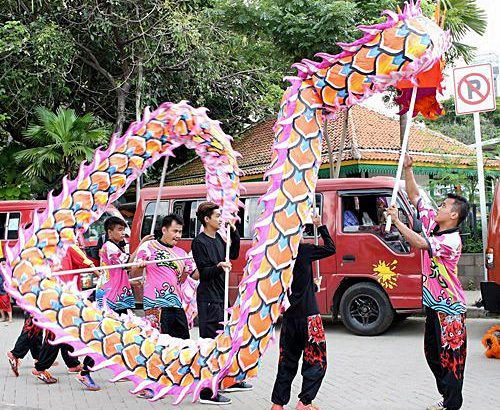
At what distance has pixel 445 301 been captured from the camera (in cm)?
558

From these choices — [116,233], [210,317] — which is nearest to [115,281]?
[116,233]

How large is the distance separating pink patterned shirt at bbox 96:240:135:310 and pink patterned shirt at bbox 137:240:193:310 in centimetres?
48

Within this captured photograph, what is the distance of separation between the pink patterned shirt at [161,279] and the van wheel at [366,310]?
4294mm

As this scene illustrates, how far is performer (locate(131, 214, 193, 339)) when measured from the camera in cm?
696

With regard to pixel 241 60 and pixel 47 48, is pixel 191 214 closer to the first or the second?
pixel 47 48

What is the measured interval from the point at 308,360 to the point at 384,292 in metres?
5.07

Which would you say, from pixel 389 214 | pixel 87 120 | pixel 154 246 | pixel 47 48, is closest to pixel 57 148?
pixel 87 120

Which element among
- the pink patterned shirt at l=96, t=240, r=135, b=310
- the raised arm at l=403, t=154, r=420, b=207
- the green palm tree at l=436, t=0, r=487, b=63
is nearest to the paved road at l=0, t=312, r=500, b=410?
the pink patterned shirt at l=96, t=240, r=135, b=310

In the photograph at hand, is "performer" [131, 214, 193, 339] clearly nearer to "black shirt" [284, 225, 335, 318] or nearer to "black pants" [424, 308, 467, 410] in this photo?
"black shirt" [284, 225, 335, 318]

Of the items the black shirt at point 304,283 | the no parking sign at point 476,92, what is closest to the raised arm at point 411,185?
the black shirt at point 304,283

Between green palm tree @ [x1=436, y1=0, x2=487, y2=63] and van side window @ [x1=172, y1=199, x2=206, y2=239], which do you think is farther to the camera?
green palm tree @ [x1=436, y1=0, x2=487, y2=63]

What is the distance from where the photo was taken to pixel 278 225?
5.05 metres

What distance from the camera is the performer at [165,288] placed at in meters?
6.96

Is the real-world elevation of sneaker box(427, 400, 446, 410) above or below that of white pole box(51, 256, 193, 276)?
below
